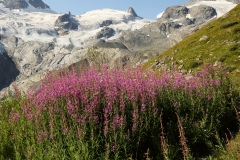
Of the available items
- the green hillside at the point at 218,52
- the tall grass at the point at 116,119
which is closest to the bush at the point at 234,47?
the green hillside at the point at 218,52

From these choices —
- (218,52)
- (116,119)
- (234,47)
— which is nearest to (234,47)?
(234,47)

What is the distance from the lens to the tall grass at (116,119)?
24.0 feet

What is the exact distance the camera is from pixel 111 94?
8227 millimetres

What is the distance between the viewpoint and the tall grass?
732cm

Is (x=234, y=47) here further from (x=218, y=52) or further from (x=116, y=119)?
(x=116, y=119)

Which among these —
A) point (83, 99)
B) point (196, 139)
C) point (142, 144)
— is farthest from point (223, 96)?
point (83, 99)

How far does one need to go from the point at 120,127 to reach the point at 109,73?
10.4ft

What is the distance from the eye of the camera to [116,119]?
7555 mm

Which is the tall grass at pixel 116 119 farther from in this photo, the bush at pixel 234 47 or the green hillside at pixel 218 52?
the bush at pixel 234 47

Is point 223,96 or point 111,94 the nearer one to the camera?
point 111,94

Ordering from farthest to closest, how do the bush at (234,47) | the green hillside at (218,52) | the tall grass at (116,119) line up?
the bush at (234,47) < the green hillside at (218,52) < the tall grass at (116,119)

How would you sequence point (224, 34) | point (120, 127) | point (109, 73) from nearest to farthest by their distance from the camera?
point (120, 127) → point (109, 73) → point (224, 34)

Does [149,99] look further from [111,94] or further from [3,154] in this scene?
[3,154]

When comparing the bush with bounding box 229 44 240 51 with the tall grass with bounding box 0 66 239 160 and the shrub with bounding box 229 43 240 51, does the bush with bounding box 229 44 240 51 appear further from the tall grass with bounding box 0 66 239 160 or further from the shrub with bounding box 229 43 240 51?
the tall grass with bounding box 0 66 239 160
